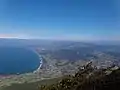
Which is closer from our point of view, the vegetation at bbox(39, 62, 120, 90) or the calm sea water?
the vegetation at bbox(39, 62, 120, 90)

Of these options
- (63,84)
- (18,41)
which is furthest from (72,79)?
(18,41)

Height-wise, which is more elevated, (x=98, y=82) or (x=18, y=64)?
(x=98, y=82)

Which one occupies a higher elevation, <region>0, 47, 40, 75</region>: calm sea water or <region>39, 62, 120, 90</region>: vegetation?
<region>39, 62, 120, 90</region>: vegetation

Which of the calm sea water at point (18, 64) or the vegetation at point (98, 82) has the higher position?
the vegetation at point (98, 82)

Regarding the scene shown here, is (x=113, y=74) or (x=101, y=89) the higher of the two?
(x=113, y=74)

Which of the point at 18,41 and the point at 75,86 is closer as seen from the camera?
the point at 75,86

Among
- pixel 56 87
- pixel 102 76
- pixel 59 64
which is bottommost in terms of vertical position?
pixel 59 64

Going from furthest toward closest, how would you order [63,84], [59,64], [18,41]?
[18,41] < [59,64] < [63,84]

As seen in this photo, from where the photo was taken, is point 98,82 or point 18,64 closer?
point 98,82

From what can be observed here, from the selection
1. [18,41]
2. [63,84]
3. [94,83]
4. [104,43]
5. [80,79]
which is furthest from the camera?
[18,41]

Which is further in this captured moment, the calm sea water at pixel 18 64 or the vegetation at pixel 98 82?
the calm sea water at pixel 18 64

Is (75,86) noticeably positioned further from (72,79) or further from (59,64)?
(59,64)
